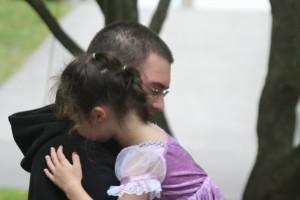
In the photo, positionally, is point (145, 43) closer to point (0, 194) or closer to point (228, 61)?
point (0, 194)

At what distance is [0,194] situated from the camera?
23.4 ft

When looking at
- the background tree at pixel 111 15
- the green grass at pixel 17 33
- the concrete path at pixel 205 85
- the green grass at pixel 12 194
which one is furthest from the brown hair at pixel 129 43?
the green grass at pixel 17 33

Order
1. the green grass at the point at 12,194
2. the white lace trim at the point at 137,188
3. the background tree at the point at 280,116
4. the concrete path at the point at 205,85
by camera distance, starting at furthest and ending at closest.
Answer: the concrete path at the point at 205,85 < the green grass at the point at 12,194 < the background tree at the point at 280,116 < the white lace trim at the point at 137,188

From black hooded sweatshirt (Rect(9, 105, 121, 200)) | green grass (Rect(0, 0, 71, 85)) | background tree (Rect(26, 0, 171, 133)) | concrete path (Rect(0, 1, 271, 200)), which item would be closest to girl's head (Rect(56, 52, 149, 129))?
black hooded sweatshirt (Rect(9, 105, 121, 200))

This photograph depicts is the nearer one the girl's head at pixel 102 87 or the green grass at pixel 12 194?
the girl's head at pixel 102 87

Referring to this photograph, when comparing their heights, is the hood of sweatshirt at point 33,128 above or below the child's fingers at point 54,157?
above

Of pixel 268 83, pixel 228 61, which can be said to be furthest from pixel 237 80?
pixel 268 83

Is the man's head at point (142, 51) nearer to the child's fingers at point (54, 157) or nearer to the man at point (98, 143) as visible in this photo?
the man at point (98, 143)

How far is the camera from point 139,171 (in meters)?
1.93

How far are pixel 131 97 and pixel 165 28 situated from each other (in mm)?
14119

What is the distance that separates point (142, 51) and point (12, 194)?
18.0 feet

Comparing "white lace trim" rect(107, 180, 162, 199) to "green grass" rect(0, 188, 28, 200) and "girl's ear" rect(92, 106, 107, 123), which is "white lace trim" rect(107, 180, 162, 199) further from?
"green grass" rect(0, 188, 28, 200)

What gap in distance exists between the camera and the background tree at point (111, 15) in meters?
4.68

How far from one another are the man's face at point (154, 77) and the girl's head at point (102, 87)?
51mm
